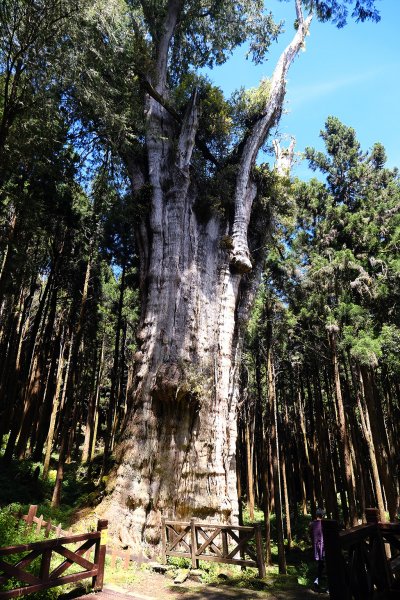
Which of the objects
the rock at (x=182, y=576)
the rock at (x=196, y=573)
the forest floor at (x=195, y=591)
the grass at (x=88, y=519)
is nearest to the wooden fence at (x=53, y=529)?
the grass at (x=88, y=519)

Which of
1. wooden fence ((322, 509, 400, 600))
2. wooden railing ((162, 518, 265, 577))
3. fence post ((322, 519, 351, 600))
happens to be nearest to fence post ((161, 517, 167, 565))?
wooden railing ((162, 518, 265, 577))

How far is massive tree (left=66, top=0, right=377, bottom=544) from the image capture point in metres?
9.26

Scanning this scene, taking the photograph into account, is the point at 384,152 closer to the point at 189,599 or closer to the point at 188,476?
the point at 188,476

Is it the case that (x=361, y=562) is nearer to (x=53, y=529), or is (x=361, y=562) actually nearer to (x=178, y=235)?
(x=53, y=529)

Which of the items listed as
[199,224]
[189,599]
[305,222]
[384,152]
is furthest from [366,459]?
[189,599]

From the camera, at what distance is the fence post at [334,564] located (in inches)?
141

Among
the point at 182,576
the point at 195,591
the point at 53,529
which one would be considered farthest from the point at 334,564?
the point at 53,529

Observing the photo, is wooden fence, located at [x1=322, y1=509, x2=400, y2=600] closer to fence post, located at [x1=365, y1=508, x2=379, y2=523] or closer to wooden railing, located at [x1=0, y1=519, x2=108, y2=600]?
fence post, located at [x1=365, y1=508, x2=379, y2=523]

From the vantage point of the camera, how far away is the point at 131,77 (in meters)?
11.6

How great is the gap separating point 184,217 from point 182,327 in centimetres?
359

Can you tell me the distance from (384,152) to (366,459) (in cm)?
1648

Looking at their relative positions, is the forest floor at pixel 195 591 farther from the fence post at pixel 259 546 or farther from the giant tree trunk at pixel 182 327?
the giant tree trunk at pixel 182 327

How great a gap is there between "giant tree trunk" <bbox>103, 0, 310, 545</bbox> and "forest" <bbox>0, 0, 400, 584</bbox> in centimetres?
5

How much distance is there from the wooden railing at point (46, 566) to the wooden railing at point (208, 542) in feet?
8.44
